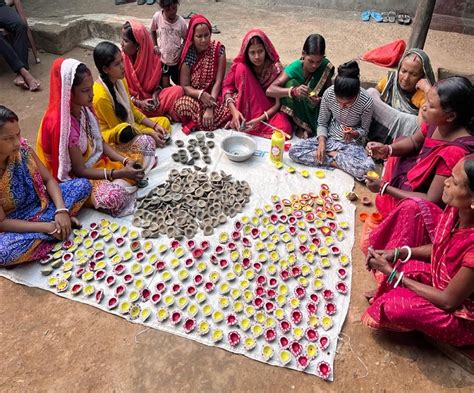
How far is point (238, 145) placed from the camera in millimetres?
3881

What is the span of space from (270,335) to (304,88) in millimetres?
2401

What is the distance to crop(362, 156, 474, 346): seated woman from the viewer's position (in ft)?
6.12

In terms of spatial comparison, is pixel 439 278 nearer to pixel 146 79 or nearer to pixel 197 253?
pixel 197 253

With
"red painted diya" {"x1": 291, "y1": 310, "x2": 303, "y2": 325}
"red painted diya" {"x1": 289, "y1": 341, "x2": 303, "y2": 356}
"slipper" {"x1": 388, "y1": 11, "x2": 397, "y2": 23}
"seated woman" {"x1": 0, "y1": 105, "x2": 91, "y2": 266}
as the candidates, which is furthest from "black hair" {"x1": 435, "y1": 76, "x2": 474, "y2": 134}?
"slipper" {"x1": 388, "y1": 11, "x2": 397, "y2": 23}

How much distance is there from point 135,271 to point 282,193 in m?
1.46

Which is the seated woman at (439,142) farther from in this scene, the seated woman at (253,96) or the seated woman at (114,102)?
the seated woman at (114,102)

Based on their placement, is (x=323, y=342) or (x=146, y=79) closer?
(x=323, y=342)

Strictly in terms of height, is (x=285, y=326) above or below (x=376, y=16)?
below

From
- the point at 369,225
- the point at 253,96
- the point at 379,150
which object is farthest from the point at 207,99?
the point at 369,225

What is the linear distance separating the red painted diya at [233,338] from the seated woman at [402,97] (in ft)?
7.56

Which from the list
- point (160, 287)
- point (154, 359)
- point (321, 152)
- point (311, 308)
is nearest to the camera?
point (154, 359)

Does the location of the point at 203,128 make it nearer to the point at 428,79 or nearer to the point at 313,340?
the point at 428,79

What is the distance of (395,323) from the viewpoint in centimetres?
215

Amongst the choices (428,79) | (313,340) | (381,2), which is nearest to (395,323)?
(313,340)
